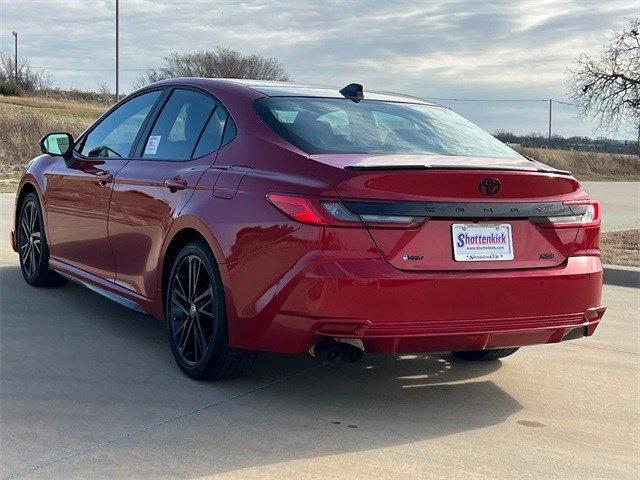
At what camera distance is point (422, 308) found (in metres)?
4.08

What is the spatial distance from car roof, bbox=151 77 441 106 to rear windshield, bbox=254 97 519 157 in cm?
9

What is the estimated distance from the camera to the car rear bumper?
4004 millimetres

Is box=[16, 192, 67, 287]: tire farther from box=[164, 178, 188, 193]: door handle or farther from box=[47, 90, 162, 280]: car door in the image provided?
box=[164, 178, 188, 193]: door handle

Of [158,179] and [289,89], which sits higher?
[289,89]

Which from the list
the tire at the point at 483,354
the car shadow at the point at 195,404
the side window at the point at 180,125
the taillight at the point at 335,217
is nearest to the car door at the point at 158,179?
the side window at the point at 180,125

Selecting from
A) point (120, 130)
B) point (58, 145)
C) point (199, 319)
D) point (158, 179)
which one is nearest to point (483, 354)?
point (199, 319)

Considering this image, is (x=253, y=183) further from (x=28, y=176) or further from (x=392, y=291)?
(x=28, y=176)

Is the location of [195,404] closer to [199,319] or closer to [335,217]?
[199,319]

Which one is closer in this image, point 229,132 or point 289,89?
point 229,132

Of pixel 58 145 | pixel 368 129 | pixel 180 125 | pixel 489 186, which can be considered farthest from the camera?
pixel 58 145

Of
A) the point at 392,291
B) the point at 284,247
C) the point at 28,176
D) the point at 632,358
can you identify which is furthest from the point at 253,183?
the point at 28,176

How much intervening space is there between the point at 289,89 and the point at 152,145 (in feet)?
3.08

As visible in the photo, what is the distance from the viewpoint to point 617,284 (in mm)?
9078

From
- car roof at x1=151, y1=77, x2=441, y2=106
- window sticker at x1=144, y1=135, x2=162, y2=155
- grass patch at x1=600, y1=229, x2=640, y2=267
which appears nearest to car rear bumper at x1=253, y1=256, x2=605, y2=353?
car roof at x1=151, y1=77, x2=441, y2=106
